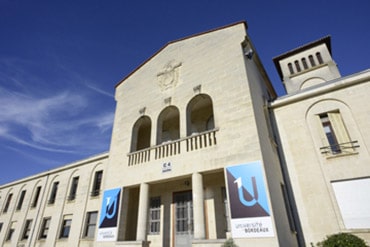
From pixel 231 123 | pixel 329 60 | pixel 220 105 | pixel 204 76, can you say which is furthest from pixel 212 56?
pixel 329 60

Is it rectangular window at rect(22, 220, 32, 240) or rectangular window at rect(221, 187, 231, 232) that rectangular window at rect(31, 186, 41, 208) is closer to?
rectangular window at rect(22, 220, 32, 240)

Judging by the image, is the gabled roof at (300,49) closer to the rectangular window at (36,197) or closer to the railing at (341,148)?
the railing at (341,148)

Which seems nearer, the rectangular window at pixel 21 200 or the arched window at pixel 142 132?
the arched window at pixel 142 132

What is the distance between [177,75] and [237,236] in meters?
8.31

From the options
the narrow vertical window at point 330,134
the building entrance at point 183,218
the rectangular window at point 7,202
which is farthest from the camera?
the rectangular window at point 7,202

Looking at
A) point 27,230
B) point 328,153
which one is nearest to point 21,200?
point 27,230

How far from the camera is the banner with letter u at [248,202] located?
6.34 m

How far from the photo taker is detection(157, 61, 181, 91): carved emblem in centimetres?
1152

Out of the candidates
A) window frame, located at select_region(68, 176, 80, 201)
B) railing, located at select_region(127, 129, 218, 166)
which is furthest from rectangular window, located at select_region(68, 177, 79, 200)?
railing, located at select_region(127, 129, 218, 166)

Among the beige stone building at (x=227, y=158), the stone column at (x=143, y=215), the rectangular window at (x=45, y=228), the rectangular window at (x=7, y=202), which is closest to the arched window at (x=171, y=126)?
the beige stone building at (x=227, y=158)

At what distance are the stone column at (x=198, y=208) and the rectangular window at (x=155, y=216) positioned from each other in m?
3.21

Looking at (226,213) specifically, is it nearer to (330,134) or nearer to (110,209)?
(110,209)

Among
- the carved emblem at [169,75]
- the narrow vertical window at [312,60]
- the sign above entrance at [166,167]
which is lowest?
the sign above entrance at [166,167]

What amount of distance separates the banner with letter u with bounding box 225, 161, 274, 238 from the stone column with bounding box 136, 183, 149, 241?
13.2ft
